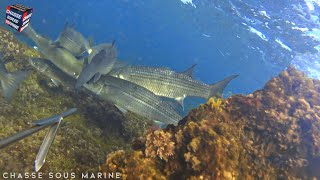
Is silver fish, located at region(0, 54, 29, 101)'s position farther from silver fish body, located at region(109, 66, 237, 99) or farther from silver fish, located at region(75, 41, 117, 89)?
silver fish body, located at region(109, 66, 237, 99)

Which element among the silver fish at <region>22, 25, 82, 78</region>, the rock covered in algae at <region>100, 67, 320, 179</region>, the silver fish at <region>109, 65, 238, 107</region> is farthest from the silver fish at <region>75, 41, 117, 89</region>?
the rock covered in algae at <region>100, 67, 320, 179</region>

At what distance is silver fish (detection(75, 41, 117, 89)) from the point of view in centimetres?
520

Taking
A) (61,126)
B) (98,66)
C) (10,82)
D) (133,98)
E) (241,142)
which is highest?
(98,66)

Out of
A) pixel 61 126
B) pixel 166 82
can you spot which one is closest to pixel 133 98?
pixel 166 82

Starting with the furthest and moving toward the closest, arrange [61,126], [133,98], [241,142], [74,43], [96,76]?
[74,43], [133,98], [61,126], [96,76], [241,142]

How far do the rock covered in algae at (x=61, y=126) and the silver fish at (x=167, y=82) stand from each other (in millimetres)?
1144

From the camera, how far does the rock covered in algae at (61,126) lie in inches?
181

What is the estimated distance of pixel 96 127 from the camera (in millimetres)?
6301

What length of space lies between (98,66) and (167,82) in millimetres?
1869

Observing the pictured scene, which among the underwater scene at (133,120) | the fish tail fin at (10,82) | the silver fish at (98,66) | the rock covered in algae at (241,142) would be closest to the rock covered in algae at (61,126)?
the underwater scene at (133,120)

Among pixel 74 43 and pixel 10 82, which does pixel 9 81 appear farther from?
pixel 74 43

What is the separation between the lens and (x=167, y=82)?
6703 millimetres

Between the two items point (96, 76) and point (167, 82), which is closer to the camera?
point (96, 76)

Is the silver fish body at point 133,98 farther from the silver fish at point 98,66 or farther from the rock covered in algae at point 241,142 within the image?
the rock covered in algae at point 241,142
